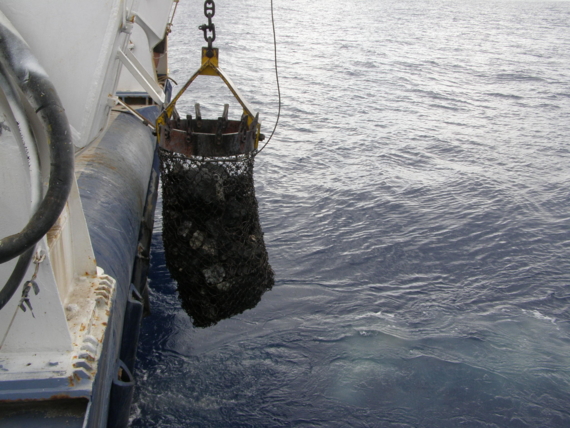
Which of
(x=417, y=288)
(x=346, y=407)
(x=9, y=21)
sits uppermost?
(x=9, y=21)

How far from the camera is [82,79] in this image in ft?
9.56

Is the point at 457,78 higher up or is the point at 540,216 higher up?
the point at 457,78

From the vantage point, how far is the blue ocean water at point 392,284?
5043 millimetres

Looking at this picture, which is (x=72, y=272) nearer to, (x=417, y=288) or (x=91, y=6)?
(x=91, y=6)

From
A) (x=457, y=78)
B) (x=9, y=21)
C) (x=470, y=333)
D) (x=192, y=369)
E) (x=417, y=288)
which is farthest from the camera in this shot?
(x=457, y=78)

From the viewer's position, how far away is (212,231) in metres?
4.25

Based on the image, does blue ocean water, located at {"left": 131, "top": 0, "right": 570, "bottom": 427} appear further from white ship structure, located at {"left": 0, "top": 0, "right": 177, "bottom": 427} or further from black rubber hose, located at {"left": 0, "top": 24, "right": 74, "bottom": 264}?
black rubber hose, located at {"left": 0, "top": 24, "right": 74, "bottom": 264}

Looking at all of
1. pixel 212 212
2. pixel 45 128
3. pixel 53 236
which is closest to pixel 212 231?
pixel 212 212

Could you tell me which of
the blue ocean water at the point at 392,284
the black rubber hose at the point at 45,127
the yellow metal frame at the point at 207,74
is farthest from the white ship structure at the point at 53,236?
the blue ocean water at the point at 392,284

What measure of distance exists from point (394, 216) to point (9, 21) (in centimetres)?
723

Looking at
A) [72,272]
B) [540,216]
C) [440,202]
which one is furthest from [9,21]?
[540,216]

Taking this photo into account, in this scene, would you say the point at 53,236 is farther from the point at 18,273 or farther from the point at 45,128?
the point at 45,128

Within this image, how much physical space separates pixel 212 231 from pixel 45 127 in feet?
8.35

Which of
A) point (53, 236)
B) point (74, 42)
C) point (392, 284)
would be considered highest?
point (74, 42)
